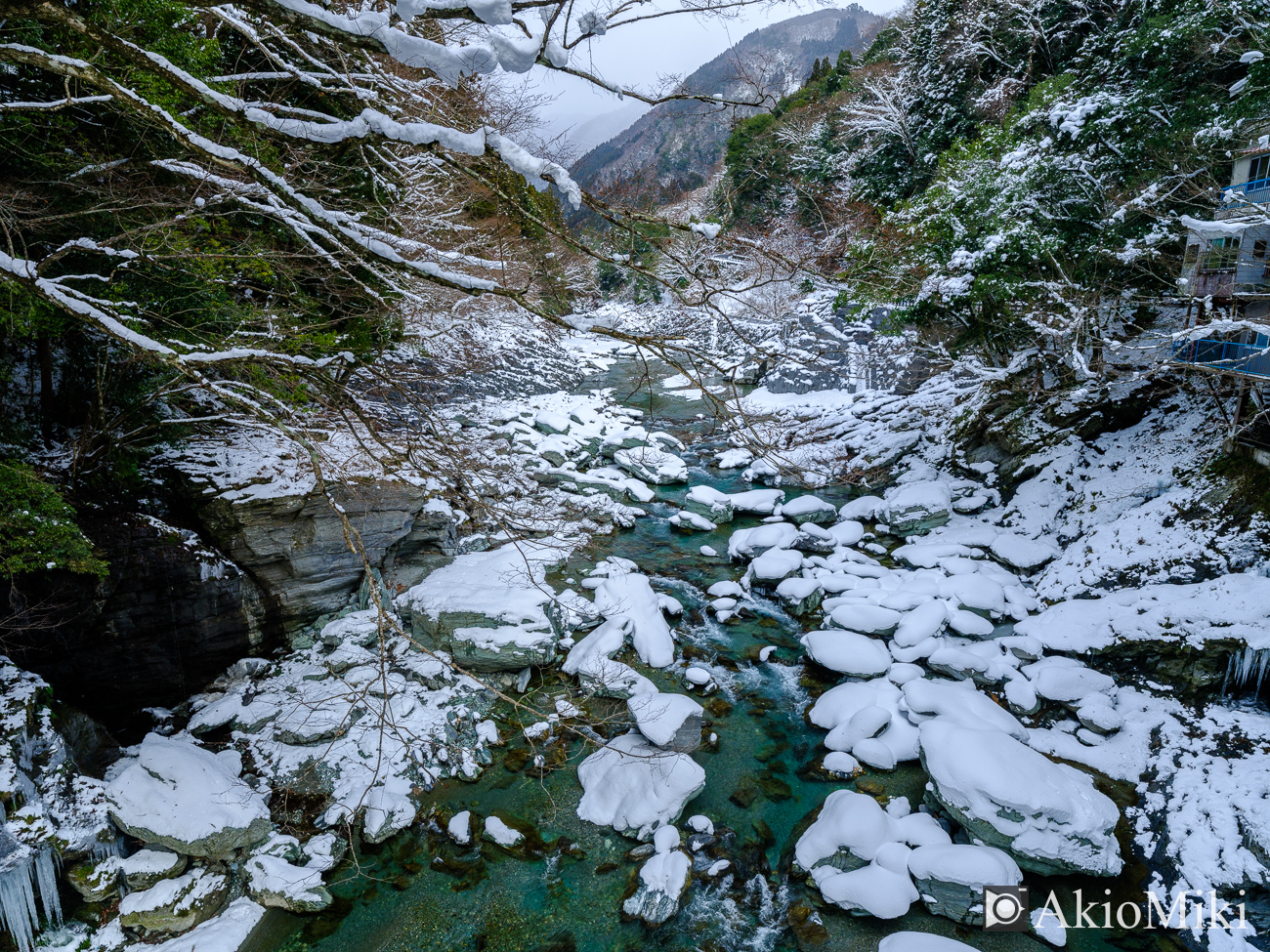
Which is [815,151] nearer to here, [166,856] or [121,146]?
[121,146]

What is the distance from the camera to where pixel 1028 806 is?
183 inches

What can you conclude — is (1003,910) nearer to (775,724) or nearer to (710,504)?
(775,724)

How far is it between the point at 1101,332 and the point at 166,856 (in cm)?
1292

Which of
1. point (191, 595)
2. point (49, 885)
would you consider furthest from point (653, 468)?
point (49, 885)

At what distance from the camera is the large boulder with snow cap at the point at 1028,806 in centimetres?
457

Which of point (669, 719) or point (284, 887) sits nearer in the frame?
point (284, 887)

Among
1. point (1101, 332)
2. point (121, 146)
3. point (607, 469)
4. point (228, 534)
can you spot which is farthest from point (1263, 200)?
point (228, 534)

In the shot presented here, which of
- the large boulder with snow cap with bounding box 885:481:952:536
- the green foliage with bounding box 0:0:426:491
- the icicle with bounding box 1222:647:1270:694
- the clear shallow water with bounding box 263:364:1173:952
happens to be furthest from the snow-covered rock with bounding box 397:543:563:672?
the icicle with bounding box 1222:647:1270:694

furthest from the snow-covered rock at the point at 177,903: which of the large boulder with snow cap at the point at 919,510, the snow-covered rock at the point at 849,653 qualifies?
the large boulder with snow cap at the point at 919,510

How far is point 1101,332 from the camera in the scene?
8359 mm

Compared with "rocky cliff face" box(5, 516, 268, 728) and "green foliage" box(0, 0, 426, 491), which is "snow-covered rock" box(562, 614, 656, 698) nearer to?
"rocky cliff face" box(5, 516, 268, 728)

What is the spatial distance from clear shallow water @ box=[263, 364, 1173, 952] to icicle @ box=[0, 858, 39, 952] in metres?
1.63

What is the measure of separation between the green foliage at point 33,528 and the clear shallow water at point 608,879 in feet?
11.4

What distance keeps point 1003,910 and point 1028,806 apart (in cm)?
83
